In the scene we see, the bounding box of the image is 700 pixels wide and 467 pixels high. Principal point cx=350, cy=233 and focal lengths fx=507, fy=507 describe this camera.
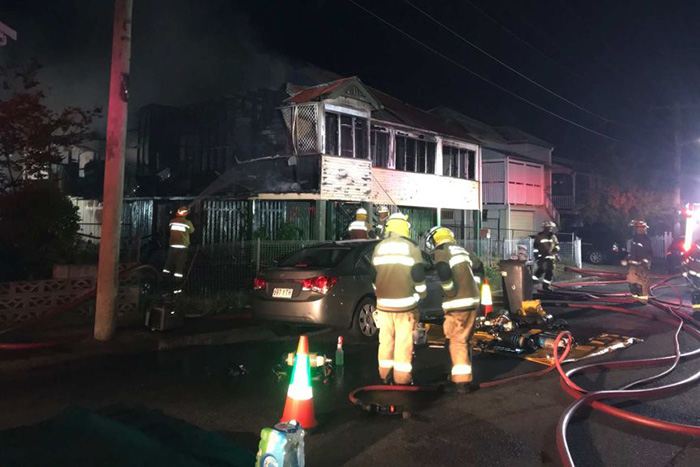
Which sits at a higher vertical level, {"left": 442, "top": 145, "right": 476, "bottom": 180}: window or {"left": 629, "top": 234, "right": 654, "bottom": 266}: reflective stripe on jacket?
{"left": 442, "top": 145, "right": 476, "bottom": 180}: window

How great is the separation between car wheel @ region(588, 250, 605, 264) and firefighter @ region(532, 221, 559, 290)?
13820mm

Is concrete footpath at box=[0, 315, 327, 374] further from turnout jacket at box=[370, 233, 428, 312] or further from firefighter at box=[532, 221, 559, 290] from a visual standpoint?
firefighter at box=[532, 221, 559, 290]

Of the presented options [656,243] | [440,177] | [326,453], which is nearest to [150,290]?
[326,453]

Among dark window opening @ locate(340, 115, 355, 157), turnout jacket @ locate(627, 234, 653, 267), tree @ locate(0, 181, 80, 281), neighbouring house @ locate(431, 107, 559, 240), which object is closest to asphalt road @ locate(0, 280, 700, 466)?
tree @ locate(0, 181, 80, 281)

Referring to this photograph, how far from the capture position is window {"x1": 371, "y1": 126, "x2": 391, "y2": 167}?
19.0 metres

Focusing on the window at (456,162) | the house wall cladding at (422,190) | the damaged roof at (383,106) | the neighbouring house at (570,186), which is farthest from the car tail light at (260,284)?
the neighbouring house at (570,186)

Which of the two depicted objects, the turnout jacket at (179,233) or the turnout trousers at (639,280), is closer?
the turnout jacket at (179,233)

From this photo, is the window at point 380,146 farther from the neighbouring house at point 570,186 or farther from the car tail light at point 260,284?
the neighbouring house at point 570,186

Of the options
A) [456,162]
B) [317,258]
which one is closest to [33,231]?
[317,258]

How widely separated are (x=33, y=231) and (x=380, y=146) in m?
12.5

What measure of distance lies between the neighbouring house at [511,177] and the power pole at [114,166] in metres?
22.6

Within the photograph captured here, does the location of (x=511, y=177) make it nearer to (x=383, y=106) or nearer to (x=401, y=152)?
(x=401, y=152)

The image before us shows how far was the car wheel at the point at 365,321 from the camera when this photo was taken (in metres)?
7.19

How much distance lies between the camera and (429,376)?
19.0ft
